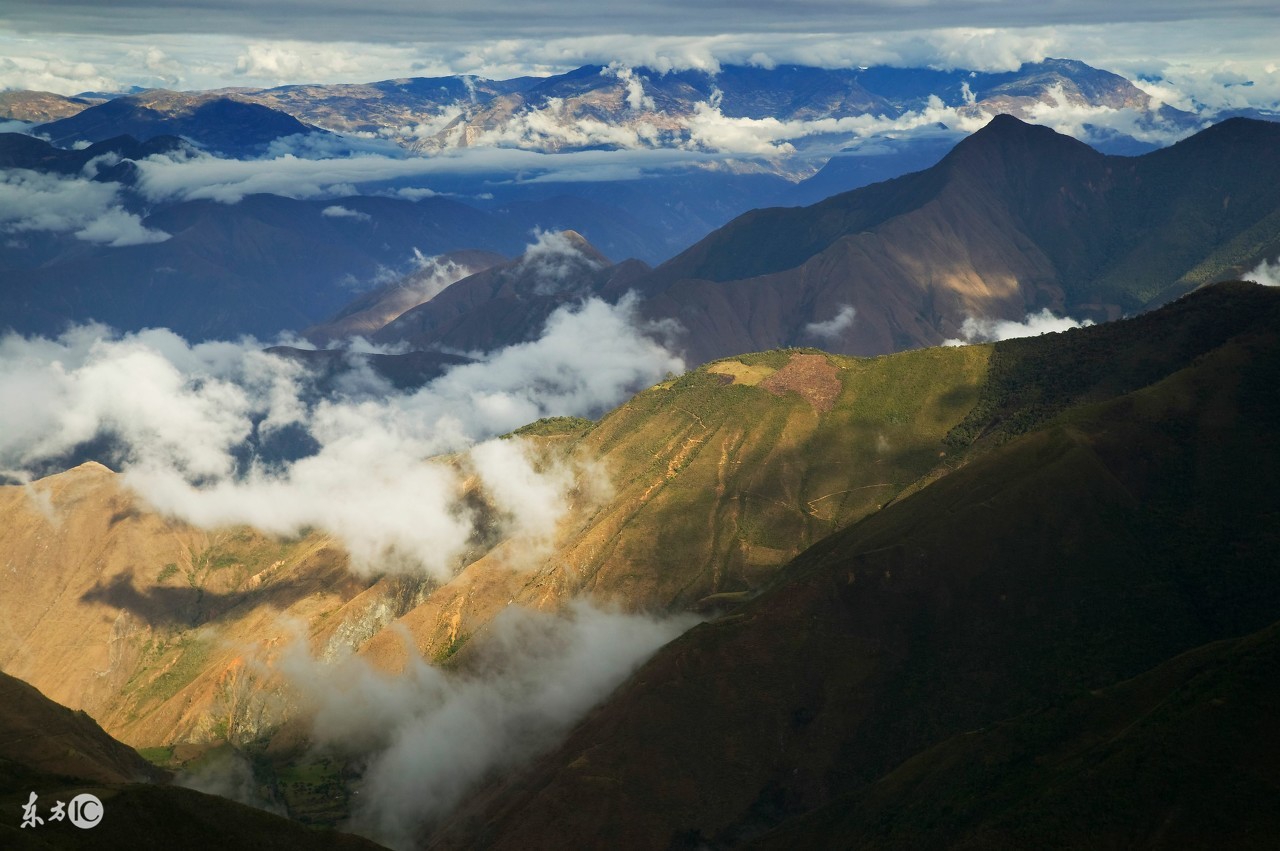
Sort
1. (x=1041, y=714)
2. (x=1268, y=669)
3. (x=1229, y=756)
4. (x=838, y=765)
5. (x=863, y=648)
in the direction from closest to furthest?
(x=1229, y=756) → (x=1268, y=669) → (x=1041, y=714) → (x=838, y=765) → (x=863, y=648)

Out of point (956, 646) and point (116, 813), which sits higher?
point (116, 813)

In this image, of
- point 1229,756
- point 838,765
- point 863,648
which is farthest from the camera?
point 863,648

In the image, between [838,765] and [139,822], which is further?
[838,765]

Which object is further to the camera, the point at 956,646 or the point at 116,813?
the point at 956,646

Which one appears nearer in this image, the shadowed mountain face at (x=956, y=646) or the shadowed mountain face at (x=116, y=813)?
the shadowed mountain face at (x=116, y=813)

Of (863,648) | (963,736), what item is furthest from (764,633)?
(963,736)

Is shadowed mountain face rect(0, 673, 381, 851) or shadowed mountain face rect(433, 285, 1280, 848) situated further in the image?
shadowed mountain face rect(433, 285, 1280, 848)

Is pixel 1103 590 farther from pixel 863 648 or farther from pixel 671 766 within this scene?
pixel 671 766

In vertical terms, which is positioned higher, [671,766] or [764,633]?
[764,633]
